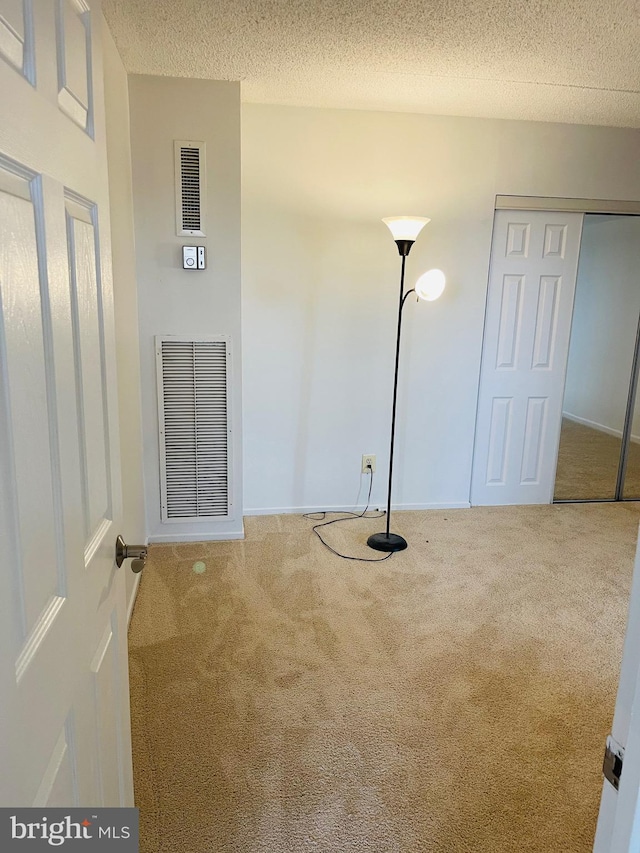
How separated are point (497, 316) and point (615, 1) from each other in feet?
6.39

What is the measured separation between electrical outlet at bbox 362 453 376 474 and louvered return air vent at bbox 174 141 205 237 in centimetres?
171

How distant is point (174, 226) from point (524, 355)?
7.87 ft

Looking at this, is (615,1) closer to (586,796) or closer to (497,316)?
→ (497,316)

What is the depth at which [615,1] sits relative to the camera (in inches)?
82.7

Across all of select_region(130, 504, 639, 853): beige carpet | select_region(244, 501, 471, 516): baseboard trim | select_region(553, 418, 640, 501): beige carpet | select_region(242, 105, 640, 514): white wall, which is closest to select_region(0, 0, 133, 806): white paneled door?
select_region(130, 504, 639, 853): beige carpet

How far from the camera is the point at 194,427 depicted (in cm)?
326

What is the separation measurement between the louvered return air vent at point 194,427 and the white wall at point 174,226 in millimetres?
50

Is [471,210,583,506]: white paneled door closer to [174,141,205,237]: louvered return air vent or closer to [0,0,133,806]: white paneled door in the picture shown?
[174,141,205,237]: louvered return air vent

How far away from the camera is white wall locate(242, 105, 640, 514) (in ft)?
11.3

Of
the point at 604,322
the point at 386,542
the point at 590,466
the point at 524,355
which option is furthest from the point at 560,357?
the point at 386,542

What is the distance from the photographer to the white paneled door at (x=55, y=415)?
65cm

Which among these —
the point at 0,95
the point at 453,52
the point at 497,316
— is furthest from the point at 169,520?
the point at 0,95

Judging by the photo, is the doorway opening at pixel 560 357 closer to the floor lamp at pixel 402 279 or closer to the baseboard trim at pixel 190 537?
the floor lamp at pixel 402 279

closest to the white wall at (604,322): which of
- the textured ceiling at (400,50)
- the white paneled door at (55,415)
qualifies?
the textured ceiling at (400,50)
